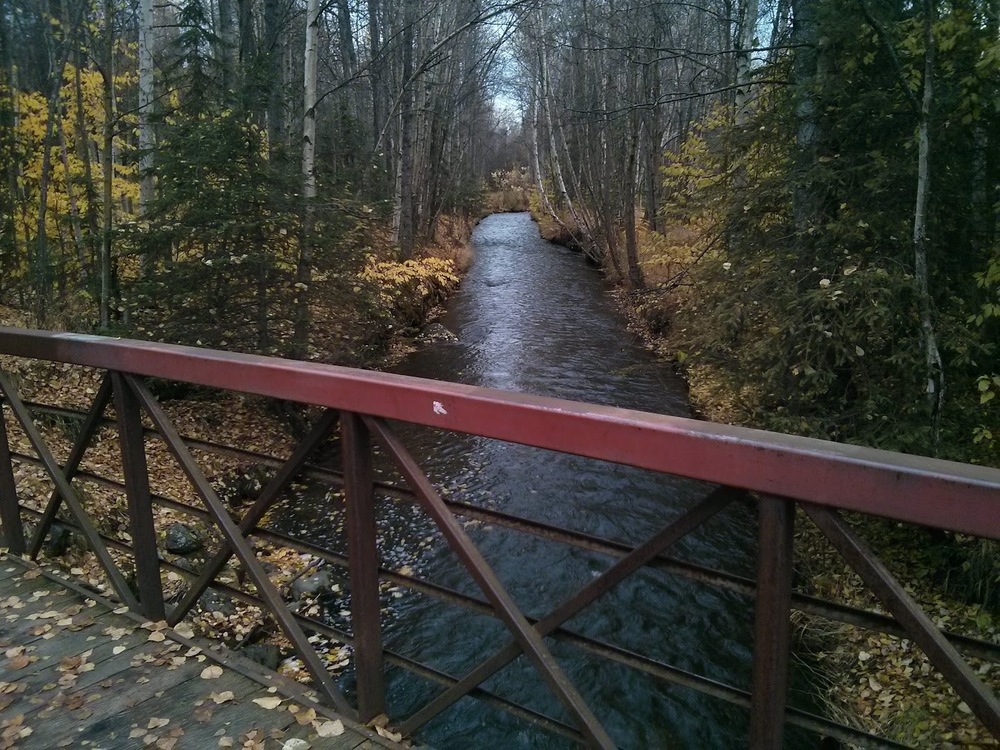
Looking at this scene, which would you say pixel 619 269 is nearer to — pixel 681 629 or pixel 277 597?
pixel 681 629

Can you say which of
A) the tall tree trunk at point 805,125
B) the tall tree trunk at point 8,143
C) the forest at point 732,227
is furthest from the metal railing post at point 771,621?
the tall tree trunk at point 8,143

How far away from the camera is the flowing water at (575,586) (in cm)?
441

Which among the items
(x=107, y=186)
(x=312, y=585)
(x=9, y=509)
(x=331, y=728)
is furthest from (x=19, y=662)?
(x=107, y=186)

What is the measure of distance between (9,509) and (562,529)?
3.29 m

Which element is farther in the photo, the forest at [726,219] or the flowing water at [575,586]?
the forest at [726,219]

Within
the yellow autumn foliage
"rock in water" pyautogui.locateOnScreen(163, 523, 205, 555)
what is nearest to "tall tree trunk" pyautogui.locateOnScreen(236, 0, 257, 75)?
the yellow autumn foliage

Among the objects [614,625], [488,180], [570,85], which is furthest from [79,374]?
[488,180]

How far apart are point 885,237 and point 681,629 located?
11.7 feet

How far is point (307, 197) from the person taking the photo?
28.3ft

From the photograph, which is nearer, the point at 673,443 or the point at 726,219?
the point at 673,443

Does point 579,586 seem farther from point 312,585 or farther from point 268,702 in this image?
point 268,702

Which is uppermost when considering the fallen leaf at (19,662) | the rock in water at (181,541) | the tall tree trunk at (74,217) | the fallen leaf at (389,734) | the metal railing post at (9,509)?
the tall tree trunk at (74,217)

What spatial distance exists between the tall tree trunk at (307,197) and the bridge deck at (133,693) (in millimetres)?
5900

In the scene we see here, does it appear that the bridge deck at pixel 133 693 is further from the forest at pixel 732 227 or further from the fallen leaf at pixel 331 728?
the forest at pixel 732 227
